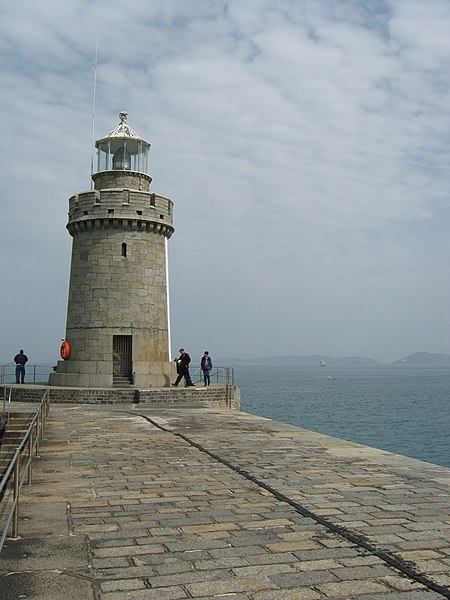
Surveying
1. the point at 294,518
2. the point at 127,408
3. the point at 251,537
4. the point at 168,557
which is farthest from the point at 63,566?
the point at 127,408

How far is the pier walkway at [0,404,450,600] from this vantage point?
4504 millimetres

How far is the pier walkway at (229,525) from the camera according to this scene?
450cm

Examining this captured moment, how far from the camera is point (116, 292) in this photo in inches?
870

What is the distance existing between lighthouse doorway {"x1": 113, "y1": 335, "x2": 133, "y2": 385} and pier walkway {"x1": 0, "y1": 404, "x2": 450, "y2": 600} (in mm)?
11242

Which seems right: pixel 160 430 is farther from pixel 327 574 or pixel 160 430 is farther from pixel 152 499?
pixel 327 574

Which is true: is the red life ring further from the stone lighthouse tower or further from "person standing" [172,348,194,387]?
"person standing" [172,348,194,387]

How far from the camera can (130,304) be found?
72.6 feet

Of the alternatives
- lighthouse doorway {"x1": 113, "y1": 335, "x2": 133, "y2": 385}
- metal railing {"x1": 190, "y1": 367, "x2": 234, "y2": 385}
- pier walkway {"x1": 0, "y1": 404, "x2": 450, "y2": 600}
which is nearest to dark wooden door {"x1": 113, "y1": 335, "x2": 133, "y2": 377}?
lighthouse doorway {"x1": 113, "y1": 335, "x2": 133, "y2": 385}

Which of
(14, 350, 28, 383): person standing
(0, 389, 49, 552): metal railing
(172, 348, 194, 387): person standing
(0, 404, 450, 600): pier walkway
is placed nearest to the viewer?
(0, 404, 450, 600): pier walkway

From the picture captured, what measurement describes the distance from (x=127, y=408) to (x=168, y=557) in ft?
44.3

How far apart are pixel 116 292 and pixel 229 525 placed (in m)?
16.7

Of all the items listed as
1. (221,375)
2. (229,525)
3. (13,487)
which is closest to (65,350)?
(221,375)

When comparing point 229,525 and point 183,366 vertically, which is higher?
point 183,366

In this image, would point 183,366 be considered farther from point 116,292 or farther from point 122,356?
point 116,292
